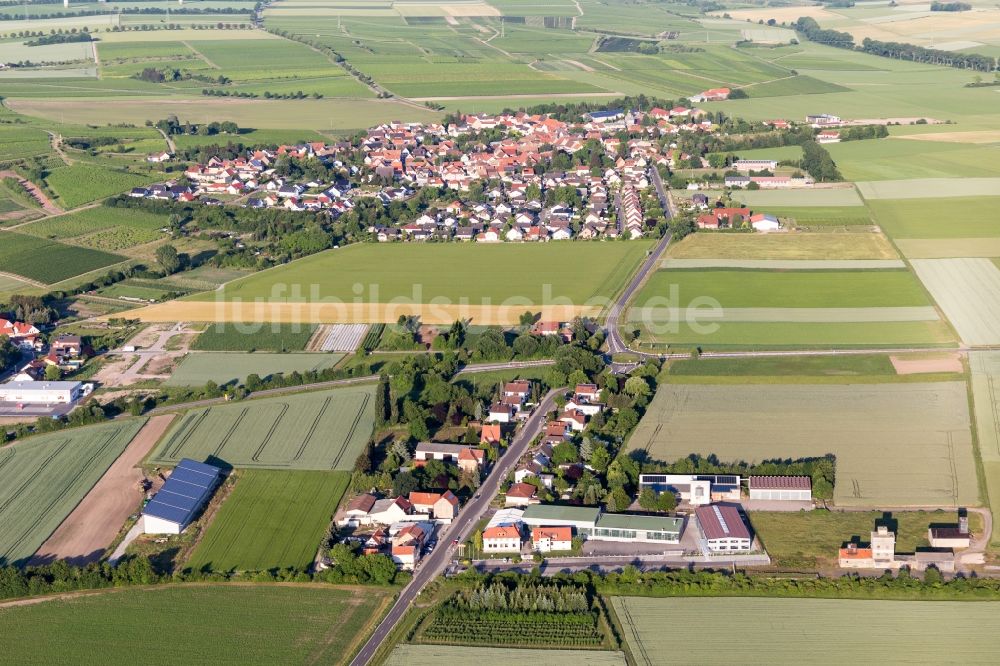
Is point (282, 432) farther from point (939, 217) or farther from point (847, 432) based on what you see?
point (939, 217)


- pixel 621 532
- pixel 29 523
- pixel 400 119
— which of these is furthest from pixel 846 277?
pixel 400 119

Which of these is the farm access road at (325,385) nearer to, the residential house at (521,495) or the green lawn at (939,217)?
the residential house at (521,495)

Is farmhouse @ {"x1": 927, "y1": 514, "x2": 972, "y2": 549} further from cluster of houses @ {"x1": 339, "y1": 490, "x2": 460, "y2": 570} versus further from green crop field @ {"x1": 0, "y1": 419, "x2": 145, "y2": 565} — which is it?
green crop field @ {"x1": 0, "y1": 419, "x2": 145, "y2": 565}

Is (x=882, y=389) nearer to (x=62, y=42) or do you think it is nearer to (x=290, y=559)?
(x=290, y=559)

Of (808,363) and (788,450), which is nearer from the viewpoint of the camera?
(788,450)

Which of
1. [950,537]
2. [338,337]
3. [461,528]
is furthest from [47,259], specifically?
[950,537]

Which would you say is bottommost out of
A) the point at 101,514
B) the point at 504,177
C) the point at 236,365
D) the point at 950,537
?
the point at 101,514
